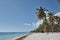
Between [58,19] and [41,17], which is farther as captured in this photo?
[41,17]

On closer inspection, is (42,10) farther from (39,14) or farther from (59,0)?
(59,0)

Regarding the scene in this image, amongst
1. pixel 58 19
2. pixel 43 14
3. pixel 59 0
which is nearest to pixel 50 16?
pixel 43 14

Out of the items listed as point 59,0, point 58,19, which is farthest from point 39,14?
point 59,0

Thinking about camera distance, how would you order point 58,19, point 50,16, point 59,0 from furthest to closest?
point 50,16
point 58,19
point 59,0

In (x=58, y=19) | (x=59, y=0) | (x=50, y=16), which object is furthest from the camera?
(x=50, y=16)

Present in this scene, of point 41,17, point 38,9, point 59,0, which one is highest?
point 38,9

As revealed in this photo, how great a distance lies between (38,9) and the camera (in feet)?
95.6

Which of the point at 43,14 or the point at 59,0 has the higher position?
the point at 43,14

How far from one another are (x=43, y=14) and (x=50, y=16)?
1.60m

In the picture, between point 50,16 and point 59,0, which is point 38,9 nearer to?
point 50,16

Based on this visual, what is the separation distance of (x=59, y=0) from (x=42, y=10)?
1828 centimetres

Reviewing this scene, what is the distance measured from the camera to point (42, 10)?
2850 cm

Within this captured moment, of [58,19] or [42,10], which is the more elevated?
[42,10]

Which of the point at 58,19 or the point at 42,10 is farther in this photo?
the point at 42,10
